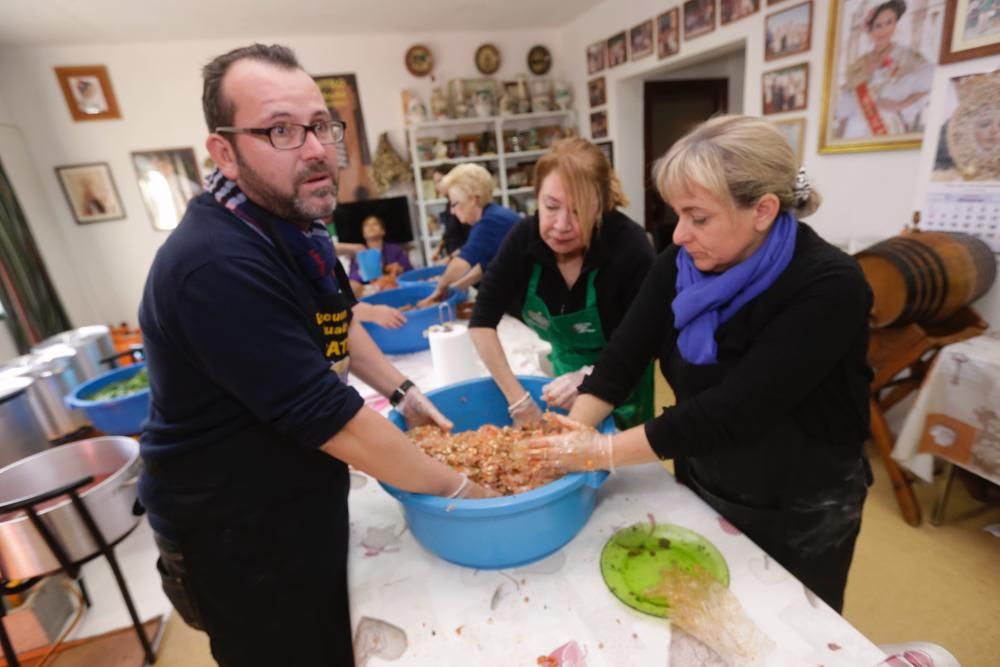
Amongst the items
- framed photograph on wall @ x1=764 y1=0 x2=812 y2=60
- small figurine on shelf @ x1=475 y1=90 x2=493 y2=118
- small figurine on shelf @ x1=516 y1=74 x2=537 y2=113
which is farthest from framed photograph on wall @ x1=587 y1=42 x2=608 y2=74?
framed photograph on wall @ x1=764 y1=0 x2=812 y2=60

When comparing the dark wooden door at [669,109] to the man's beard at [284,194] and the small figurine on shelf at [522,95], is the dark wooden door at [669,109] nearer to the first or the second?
the small figurine on shelf at [522,95]

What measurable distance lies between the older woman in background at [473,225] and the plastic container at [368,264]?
763 mm

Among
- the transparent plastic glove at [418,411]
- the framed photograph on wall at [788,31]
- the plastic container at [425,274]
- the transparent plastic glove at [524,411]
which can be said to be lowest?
the transparent plastic glove at [524,411]

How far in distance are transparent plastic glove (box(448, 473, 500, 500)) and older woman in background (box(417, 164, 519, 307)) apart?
4.53ft

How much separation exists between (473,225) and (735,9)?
2.26 m

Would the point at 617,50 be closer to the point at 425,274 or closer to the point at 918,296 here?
the point at 425,274

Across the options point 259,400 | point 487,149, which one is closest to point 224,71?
point 259,400

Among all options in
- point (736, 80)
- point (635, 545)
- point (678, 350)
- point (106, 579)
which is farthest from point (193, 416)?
point (736, 80)

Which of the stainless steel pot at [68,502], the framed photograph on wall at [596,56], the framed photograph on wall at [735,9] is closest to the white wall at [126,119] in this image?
the framed photograph on wall at [596,56]

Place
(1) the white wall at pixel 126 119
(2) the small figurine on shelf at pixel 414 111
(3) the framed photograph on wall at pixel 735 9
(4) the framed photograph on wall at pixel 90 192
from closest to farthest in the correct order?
(3) the framed photograph on wall at pixel 735 9 < (1) the white wall at pixel 126 119 < (4) the framed photograph on wall at pixel 90 192 < (2) the small figurine on shelf at pixel 414 111

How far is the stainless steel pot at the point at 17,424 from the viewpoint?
6.93 feet

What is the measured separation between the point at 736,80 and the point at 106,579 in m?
6.15

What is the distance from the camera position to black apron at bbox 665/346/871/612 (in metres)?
0.94

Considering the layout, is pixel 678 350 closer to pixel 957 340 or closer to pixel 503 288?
pixel 503 288
